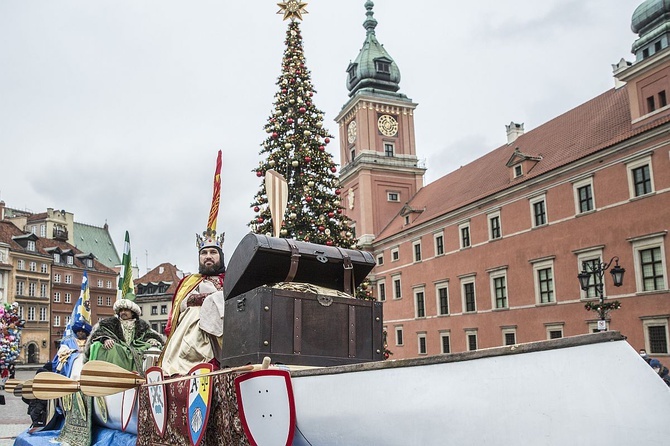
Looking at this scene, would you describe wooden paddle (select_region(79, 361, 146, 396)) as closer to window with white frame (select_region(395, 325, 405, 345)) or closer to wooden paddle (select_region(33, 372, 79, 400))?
wooden paddle (select_region(33, 372, 79, 400))

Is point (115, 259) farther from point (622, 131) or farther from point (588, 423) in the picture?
point (588, 423)

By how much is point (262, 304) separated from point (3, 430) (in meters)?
11.0

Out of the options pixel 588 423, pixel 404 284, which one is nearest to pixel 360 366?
pixel 588 423

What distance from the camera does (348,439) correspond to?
7.38 ft

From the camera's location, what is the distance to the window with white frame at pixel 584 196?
24469 millimetres

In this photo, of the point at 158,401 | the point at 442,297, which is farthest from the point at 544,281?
the point at 158,401

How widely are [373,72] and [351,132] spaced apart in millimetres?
5427

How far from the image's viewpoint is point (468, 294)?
1252 inches

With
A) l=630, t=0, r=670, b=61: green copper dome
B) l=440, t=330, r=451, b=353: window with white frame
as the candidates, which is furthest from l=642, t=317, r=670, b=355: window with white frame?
l=440, t=330, r=451, b=353: window with white frame

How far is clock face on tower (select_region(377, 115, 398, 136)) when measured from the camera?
46.9 meters

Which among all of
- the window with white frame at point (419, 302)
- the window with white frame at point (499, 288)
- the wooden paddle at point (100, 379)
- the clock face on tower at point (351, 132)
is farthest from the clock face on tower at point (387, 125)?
the wooden paddle at point (100, 379)

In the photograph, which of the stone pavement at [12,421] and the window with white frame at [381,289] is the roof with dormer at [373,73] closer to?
the window with white frame at [381,289]

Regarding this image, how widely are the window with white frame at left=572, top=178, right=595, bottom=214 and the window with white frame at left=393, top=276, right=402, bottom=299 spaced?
15.8m

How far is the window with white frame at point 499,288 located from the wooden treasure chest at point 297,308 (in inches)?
1042
